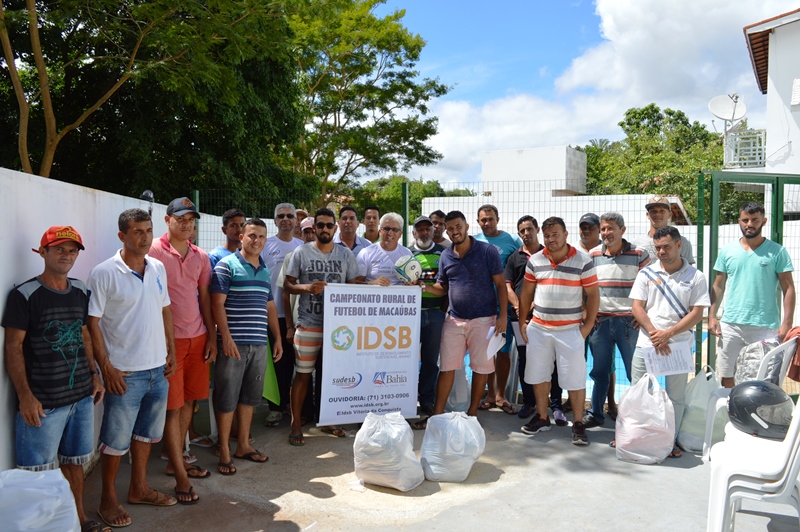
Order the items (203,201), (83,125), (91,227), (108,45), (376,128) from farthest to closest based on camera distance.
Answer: (376,128) < (83,125) < (108,45) < (203,201) < (91,227)

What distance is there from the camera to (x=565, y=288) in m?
5.05

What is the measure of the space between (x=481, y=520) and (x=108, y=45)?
1377 centimetres

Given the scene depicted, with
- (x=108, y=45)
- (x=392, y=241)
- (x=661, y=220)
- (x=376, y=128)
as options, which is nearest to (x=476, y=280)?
(x=392, y=241)

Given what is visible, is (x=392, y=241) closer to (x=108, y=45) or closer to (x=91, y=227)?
(x=91, y=227)

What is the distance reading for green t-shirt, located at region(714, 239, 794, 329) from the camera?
505 centimetres

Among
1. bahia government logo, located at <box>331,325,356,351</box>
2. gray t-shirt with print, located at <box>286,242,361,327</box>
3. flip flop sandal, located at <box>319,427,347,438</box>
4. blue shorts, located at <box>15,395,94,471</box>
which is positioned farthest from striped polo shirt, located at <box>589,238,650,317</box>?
blue shorts, located at <box>15,395,94,471</box>

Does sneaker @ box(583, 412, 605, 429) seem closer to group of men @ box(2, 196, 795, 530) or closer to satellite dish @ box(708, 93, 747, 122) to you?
group of men @ box(2, 196, 795, 530)

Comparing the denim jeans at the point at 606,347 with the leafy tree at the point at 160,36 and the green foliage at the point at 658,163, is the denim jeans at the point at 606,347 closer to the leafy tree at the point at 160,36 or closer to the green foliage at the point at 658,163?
the leafy tree at the point at 160,36

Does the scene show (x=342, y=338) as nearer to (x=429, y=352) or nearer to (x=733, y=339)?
(x=429, y=352)

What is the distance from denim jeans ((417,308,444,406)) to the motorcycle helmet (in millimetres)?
2780

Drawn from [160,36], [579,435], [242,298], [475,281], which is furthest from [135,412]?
[160,36]

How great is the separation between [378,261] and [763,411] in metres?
3.33

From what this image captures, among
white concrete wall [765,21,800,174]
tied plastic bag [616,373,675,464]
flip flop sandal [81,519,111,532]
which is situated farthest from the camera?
white concrete wall [765,21,800,174]

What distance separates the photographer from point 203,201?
960 cm
